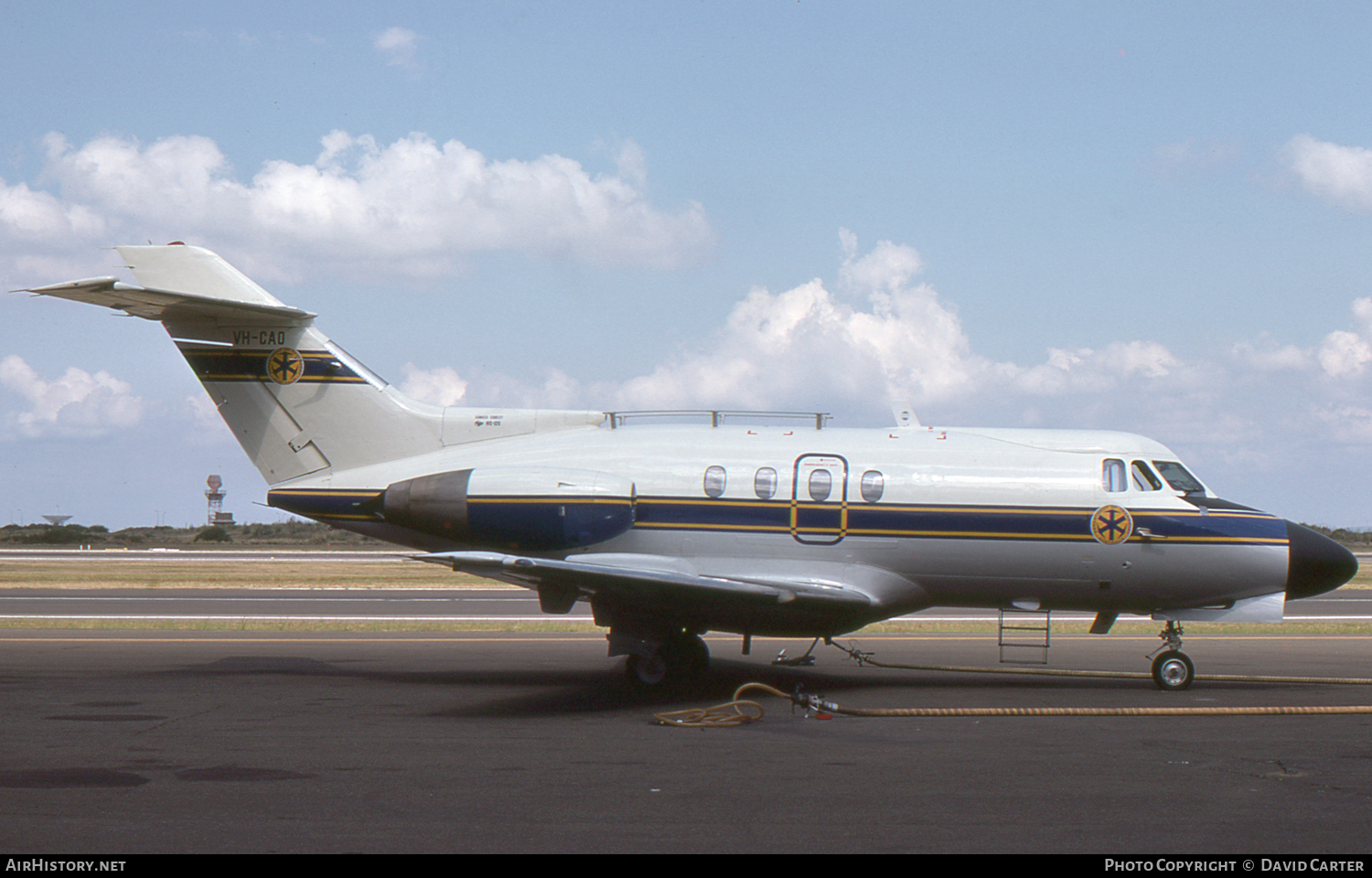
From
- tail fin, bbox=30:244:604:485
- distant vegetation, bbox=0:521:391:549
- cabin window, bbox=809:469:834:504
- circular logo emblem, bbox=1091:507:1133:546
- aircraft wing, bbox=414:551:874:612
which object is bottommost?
distant vegetation, bbox=0:521:391:549

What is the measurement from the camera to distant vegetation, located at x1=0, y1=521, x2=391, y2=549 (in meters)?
87.1

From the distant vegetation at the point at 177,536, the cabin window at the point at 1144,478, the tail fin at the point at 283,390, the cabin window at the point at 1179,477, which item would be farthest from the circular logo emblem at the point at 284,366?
the distant vegetation at the point at 177,536

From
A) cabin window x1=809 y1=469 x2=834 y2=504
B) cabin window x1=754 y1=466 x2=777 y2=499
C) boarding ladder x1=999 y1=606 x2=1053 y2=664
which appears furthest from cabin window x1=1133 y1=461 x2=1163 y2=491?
cabin window x1=754 y1=466 x2=777 y2=499

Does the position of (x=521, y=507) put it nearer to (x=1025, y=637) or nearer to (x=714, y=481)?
(x=714, y=481)

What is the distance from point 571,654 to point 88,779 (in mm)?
10260

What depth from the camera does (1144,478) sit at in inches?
578

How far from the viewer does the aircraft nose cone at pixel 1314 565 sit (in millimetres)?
14336

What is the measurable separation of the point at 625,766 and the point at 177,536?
12244 cm

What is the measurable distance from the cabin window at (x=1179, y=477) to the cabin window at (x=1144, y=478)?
177 mm

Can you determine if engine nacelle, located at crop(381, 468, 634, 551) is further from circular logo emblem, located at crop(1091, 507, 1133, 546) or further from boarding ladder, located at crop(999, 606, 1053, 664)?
circular logo emblem, located at crop(1091, 507, 1133, 546)

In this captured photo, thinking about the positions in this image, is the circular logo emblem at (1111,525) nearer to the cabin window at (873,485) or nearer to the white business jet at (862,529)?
the white business jet at (862,529)

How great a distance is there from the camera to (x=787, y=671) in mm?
16641

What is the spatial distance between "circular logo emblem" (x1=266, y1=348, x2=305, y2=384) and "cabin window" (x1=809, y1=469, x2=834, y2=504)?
802 cm

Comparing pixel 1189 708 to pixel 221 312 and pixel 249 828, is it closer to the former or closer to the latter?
pixel 249 828
